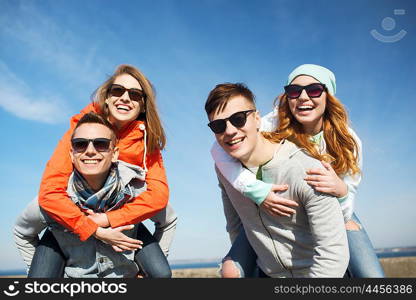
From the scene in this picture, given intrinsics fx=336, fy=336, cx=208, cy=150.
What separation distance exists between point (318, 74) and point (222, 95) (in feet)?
4.13

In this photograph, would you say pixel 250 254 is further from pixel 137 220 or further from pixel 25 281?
pixel 25 281

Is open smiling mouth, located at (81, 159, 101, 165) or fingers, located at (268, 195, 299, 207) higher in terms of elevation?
open smiling mouth, located at (81, 159, 101, 165)

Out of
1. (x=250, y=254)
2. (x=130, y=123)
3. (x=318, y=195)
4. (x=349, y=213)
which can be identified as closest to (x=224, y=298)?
(x=250, y=254)

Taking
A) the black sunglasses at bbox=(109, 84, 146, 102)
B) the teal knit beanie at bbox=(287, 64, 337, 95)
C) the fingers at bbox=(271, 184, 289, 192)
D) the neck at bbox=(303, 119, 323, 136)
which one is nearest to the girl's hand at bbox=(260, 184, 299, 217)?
the fingers at bbox=(271, 184, 289, 192)

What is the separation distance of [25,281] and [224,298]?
2104mm

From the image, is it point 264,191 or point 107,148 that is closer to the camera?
point 264,191

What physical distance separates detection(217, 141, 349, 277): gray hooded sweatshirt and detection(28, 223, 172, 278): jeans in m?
1.20

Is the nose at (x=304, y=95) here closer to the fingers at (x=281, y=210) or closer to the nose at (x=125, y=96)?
the fingers at (x=281, y=210)

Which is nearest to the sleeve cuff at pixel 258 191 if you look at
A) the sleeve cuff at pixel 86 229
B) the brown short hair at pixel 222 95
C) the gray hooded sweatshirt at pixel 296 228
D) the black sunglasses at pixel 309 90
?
the gray hooded sweatshirt at pixel 296 228

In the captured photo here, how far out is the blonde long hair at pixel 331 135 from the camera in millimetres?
3707

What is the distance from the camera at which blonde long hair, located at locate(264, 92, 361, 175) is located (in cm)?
371

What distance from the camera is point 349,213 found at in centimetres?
381

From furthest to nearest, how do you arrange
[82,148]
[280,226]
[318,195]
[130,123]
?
[130,123], [82,148], [280,226], [318,195]

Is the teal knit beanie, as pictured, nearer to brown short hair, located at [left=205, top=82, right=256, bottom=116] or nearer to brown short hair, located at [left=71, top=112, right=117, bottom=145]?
brown short hair, located at [left=205, top=82, right=256, bottom=116]
